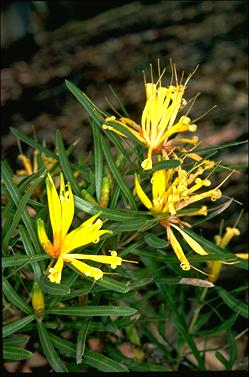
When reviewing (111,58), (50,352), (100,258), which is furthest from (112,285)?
(111,58)

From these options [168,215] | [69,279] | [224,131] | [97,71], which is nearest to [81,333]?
[69,279]

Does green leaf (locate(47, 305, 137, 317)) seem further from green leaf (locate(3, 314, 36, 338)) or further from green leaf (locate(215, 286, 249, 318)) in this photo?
green leaf (locate(215, 286, 249, 318))

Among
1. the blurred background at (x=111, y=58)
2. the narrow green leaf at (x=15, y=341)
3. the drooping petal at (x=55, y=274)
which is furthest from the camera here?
the blurred background at (x=111, y=58)

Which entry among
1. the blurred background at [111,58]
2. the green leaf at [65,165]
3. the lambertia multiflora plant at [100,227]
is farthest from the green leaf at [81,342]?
the blurred background at [111,58]

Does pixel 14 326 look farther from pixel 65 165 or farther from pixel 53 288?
pixel 65 165

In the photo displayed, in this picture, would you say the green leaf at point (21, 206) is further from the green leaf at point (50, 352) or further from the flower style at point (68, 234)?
the green leaf at point (50, 352)
